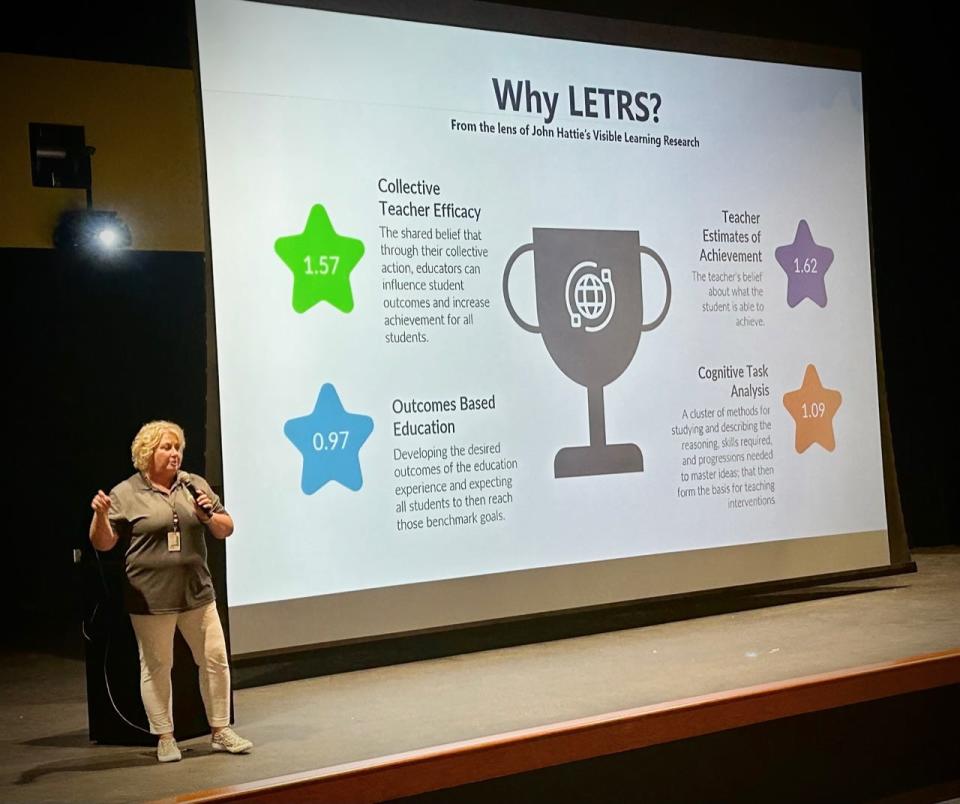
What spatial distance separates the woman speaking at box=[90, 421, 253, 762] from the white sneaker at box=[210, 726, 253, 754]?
68 millimetres

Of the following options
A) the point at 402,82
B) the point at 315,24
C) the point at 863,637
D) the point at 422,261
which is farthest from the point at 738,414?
the point at 315,24

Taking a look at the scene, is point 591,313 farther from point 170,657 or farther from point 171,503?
point 170,657

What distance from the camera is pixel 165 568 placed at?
9.55ft

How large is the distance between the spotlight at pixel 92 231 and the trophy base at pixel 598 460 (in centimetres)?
220

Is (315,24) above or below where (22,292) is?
above

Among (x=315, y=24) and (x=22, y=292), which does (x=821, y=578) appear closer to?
(x=315, y=24)

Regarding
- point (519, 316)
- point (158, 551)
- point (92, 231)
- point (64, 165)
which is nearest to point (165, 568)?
point (158, 551)

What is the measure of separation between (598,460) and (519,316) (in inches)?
24.7

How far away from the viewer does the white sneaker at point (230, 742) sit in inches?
120

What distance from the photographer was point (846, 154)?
513 cm

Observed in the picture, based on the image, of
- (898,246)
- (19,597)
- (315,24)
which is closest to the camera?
(315,24)

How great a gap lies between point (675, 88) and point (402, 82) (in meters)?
1.23

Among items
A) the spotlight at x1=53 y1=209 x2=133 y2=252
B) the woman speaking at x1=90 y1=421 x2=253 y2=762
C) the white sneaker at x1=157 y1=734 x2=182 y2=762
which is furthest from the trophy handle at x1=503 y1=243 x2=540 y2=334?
the white sneaker at x1=157 y1=734 x2=182 y2=762

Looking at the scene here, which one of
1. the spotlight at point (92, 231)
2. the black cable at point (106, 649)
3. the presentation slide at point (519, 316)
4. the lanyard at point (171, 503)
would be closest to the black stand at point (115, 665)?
the black cable at point (106, 649)
